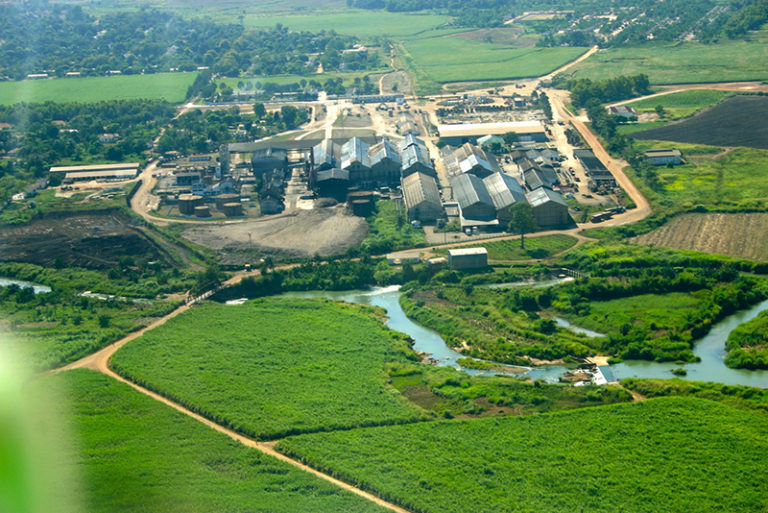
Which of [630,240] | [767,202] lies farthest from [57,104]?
[767,202]

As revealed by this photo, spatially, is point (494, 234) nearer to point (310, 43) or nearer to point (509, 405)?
point (509, 405)

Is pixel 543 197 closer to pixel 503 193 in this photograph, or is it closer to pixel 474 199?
pixel 503 193

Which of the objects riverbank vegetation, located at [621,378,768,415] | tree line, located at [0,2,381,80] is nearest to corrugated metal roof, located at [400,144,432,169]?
riverbank vegetation, located at [621,378,768,415]

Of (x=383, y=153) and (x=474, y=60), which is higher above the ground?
(x=474, y=60)

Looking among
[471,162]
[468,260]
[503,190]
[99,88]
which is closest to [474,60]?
[99,88]

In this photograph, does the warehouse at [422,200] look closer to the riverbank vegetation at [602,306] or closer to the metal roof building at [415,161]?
the metal roof building at [415,161]

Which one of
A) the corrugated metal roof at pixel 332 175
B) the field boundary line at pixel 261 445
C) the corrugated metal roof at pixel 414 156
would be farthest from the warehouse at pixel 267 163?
the field boundary line at pixel 261 445

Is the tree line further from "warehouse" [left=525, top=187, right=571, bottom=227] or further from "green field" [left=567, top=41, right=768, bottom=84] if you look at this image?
"warehouse" [left=525, top=187, right=571, bottom=227]
